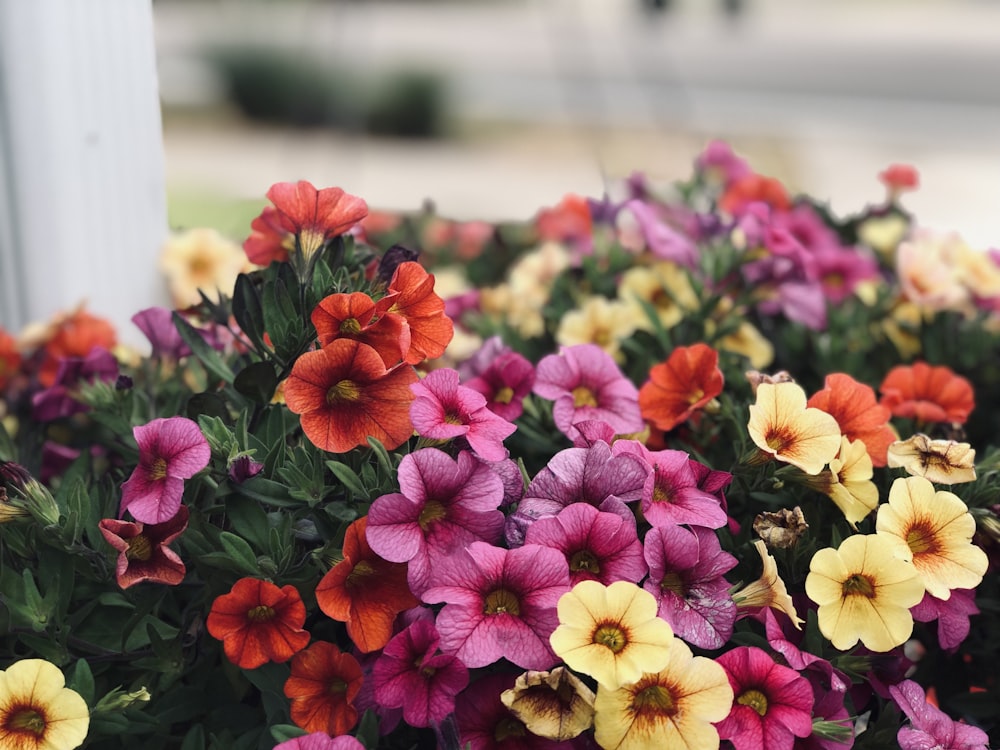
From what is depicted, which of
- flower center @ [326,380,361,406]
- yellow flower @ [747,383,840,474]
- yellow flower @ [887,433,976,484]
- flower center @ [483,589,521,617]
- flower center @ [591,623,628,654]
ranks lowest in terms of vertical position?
flower center @ [483,589,521,617]

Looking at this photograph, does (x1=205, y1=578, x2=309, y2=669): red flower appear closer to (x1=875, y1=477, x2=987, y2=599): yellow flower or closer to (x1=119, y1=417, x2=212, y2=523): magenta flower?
(x1=119, y1=417, x2=212, y2=523): magenta flower

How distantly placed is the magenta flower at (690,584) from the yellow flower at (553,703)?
0.10 meters

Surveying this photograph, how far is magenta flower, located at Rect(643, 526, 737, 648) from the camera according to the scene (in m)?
0.80

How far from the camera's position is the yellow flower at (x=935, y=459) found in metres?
0.91

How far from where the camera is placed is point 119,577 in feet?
2.65

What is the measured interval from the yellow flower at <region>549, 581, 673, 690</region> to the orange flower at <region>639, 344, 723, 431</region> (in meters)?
0.31

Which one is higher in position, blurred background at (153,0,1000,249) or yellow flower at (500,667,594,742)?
yellow flower at (500,667,594,742)

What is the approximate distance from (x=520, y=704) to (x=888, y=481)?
44 centimetres

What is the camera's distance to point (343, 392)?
83 centimetres

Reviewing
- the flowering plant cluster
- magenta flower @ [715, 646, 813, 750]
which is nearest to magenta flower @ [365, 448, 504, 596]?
the flowering plant cluster

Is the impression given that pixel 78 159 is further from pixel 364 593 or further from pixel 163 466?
pixel 364 593

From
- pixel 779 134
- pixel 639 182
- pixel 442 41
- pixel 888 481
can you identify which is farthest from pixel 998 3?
pixel 888 481

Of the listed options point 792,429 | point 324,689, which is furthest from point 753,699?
point 324,689

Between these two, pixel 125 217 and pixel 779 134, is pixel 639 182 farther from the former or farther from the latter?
pixel 779 134
